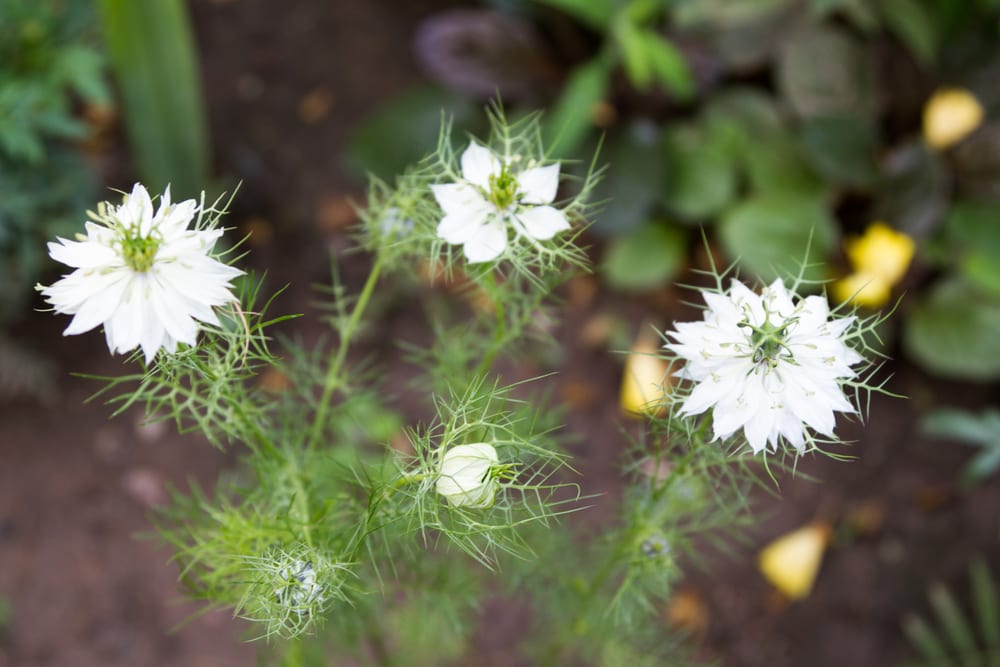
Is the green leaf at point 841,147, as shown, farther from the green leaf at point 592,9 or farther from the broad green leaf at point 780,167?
the green leaf at point 592,9

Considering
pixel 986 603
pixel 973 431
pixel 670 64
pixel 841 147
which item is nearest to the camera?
pixel 973 431

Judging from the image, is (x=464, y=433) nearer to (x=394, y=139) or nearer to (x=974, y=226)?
(x=394, y=139)

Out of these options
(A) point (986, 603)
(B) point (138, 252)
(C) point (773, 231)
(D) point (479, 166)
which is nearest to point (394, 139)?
(C) point (773, 231)

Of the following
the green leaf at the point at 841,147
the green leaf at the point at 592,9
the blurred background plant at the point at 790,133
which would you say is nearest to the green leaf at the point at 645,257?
the blurred background plant at the point at 790,133

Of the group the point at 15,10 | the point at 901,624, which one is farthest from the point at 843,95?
the point at 15,10

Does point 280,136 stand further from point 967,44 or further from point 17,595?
point 967,44

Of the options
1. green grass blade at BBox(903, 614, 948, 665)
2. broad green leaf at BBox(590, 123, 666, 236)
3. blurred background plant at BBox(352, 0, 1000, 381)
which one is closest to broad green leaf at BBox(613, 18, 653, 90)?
blurred background plant at BBox(352, 0, 1000, 381)

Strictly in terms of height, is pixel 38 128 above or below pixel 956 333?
above
